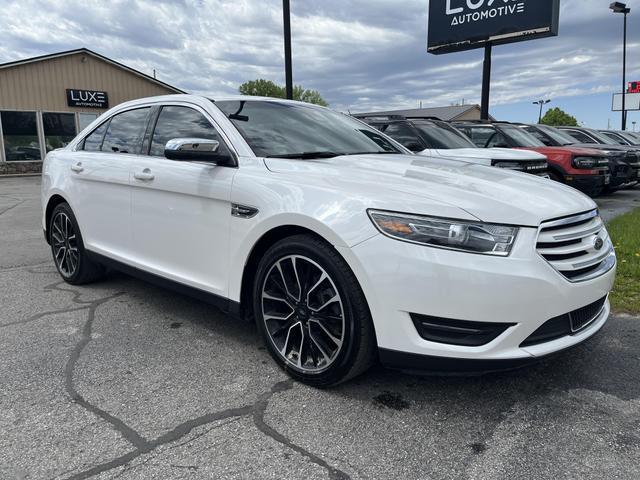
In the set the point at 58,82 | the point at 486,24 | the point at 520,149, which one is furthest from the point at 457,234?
the point at 58,82

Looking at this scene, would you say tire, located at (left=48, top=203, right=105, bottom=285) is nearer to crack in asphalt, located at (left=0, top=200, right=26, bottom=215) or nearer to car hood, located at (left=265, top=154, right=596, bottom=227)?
car hood, located at (left=265, top=154, right=596, bottom=227)

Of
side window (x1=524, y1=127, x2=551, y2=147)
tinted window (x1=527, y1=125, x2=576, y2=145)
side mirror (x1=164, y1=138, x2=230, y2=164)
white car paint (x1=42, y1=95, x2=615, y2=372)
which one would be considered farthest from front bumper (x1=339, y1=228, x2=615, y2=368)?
tinted window (x1=527, y1=125, x2=576, y2=145)

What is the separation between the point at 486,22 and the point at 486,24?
0.06m

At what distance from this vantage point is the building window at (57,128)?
821 inches

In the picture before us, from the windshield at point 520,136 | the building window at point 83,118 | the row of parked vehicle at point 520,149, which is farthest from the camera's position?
the building window at point 83,118

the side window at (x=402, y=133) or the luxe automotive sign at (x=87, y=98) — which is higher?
the luxe automotive sign at (x=87, y=98)

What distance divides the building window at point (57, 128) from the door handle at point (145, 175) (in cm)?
1945

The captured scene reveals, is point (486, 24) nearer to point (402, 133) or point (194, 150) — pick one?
point (402, 133)

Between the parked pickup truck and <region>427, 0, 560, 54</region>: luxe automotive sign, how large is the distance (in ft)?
28.5

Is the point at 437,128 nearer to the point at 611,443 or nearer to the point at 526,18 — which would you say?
the point at 611,443

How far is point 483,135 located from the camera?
34.6 feet

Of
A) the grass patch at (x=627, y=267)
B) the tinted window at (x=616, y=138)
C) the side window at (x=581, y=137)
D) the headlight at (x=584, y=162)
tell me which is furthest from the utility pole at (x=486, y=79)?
the grass patch at (x=627, y=267)

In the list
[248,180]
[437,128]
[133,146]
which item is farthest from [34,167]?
[248,180]

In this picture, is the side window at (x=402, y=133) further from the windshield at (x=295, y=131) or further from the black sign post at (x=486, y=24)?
the black sign post at (x=486, y=24)
